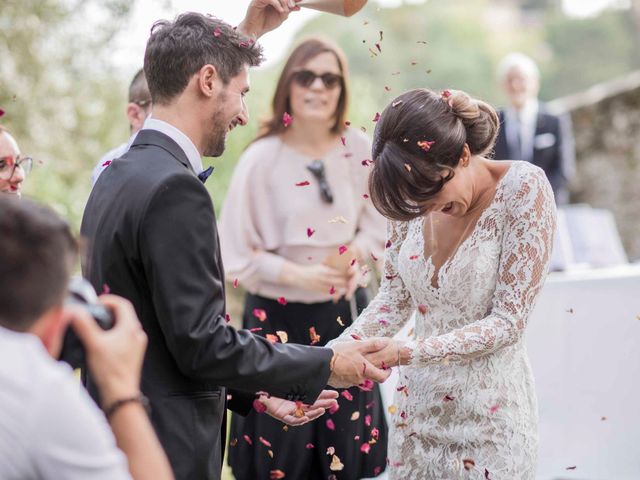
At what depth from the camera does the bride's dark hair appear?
10.00 ft

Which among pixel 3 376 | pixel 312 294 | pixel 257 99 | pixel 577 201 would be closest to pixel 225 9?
pixel 312 294

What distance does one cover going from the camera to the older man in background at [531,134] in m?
8.78

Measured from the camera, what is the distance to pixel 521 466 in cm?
312

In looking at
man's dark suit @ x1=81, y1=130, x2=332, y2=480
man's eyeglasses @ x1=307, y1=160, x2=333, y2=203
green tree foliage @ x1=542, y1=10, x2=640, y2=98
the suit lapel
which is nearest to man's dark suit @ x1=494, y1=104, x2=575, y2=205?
man's eyeglasses @ x1=307, y1=160, x2=333, y2=203

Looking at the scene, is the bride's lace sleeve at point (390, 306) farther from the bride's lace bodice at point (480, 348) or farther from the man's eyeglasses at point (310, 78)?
the man's eyeglasses at point (310, 78)

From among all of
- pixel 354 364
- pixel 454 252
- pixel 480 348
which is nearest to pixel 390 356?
pixel 354 364

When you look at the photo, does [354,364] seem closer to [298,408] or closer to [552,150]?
[298,408]

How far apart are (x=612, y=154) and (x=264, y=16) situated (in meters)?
9.08

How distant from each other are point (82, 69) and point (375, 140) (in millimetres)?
6291

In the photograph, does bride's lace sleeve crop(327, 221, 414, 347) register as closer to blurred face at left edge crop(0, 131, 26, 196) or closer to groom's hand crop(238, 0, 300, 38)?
groom's hand crop(238, 0, 300, 38)

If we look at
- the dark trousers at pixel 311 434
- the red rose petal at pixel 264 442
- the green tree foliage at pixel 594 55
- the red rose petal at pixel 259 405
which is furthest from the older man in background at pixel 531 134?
the green tree foliage at pixel 594 55

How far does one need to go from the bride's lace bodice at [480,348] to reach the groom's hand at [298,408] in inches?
10.7

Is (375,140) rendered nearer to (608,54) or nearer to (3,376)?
(3,376)

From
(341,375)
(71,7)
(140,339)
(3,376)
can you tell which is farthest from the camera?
(71,7)
